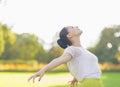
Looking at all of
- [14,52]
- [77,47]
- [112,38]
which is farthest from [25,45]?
[77,47]

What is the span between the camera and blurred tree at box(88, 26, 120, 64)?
28.6 meters

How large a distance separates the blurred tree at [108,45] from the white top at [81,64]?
961 inches

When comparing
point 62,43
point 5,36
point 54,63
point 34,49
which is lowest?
point 54,63

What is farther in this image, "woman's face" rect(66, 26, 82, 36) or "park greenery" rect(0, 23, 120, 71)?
"park greenery" rect(0, 23, 120, 71)

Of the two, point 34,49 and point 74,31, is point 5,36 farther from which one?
point 74,31

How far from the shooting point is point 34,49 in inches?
1110

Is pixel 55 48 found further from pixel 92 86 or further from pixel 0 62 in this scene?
pixel 92 86

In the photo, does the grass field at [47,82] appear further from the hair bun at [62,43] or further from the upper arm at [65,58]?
the upper arm at [65,58]

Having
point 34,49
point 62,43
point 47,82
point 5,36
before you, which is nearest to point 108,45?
point 34,49

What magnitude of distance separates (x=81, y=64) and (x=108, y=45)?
26169 millimetres

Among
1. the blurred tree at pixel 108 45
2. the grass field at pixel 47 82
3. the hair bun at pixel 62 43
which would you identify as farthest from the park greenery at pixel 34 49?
the hair bun at pixel 62 43

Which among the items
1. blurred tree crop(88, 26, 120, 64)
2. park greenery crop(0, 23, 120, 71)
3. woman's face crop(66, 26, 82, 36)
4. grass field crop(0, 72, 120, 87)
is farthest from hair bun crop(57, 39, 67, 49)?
blurred tree crop(88, 26, 120, 64)

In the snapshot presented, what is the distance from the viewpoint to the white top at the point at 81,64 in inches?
150

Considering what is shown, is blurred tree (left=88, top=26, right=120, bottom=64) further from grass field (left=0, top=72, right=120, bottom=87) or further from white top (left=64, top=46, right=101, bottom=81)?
white top (left=64, top=46, right=101, bottom=81)
